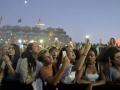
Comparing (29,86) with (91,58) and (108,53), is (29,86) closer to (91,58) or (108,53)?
(91,58)

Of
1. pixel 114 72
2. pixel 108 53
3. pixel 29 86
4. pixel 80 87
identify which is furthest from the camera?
pixel 108 53

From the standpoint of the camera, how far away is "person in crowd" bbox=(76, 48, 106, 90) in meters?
2.26

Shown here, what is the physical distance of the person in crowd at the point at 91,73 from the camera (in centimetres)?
226

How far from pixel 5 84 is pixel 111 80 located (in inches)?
94.9

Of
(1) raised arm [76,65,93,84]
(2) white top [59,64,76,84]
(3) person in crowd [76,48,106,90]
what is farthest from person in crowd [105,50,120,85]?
(2) white top [59,64,76,84]

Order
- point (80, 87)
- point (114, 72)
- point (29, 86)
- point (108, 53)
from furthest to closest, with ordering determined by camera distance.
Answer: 1. point (108, 53)
2. point (29, 86)
3. point (114, 72)
4. point (80, 87)

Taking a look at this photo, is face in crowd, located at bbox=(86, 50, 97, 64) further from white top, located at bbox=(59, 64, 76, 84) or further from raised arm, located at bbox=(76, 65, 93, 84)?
white top, located at bbox=(59, 64, 76, 84)

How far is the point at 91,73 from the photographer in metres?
2.41

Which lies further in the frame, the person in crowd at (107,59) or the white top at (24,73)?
the person in crowd at (107,59)

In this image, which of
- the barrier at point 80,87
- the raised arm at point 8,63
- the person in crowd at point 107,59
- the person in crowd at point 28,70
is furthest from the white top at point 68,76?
the raised arm at point 8,63

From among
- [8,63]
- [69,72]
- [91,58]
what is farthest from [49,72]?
[8,63]

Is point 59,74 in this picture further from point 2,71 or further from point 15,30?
point 15,30

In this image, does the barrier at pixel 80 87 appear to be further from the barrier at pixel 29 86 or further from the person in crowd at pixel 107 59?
the person in crowd at pixel 107 59

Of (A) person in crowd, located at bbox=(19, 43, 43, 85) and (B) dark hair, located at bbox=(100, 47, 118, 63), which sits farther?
(B) dark hair, located at bbox=(100, 47, 118, 63)
